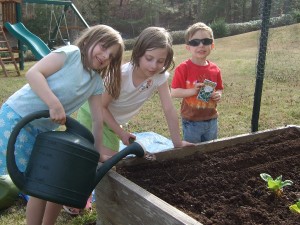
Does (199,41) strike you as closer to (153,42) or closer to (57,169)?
(153,42)

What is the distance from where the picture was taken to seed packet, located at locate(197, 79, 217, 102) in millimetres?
2729

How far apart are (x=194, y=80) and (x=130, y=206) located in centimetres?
125

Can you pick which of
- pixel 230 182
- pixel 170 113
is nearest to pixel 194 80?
pixel 170 113

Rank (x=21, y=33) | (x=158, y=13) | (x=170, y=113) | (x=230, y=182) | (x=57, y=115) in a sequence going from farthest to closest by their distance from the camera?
(x=158, y=13), (x=21, y=33), (x=170, y=113), (x=230, y=182), (x=57, y=115)

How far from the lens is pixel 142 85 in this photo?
2416 millimetres

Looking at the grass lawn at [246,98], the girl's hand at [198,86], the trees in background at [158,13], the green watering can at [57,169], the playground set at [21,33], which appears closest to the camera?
the green watering can at [57,169]

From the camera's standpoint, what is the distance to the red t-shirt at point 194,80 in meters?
2.84

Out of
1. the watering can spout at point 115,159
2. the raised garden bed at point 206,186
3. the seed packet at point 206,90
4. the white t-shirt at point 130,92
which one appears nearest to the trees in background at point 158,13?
the seed packet at point 206,90

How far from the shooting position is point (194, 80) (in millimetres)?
A: 2830

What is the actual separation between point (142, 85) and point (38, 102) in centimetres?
66

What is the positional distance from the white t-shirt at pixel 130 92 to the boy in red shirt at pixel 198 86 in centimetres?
37

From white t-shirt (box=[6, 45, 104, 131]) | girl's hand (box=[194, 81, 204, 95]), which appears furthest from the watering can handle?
girl's hand (box=[194, 81, 204, 95])

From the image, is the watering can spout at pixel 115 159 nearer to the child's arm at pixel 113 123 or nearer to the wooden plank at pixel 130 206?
the wooden plank at pixel 130 206

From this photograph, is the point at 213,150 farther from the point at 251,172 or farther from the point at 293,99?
the point at 293,99
